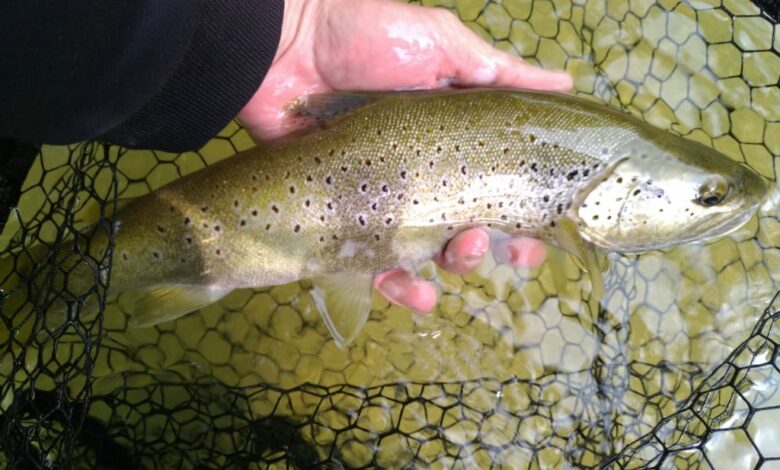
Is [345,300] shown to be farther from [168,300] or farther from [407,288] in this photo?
[168,300]

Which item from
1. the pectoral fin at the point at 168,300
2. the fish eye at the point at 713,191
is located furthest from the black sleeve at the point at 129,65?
the fish eye at the point at 713,191

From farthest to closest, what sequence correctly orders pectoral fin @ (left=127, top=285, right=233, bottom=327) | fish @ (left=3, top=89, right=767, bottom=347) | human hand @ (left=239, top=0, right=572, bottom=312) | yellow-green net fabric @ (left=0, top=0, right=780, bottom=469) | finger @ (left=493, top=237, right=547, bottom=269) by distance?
yellow-green net fabric @ (left=0, top=0, right=780, bottom=469)
finger @ (left=493, top=237, right=547, bottom=269)
human hand @ (left=239, top=0, right=572, bottom=312)
pectoral fin @ (left=127, top=285, right=233, bottom=327)
fish @ (left=3, top=89, right=767, bottom=347)

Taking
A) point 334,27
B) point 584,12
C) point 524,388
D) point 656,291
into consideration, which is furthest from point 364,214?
point 584,12

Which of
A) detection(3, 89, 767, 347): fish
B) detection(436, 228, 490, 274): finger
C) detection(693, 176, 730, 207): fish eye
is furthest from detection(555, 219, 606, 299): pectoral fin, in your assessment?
detection(693, 176, 730, 207): fish eye

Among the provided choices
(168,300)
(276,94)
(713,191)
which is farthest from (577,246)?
(168,300)

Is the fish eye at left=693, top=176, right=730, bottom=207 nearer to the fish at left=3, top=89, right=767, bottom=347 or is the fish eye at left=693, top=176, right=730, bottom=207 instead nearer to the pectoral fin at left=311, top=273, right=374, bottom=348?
the fish at left=3, top=89, right=767, bottom=347

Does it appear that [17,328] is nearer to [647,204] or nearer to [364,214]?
[364,214]
